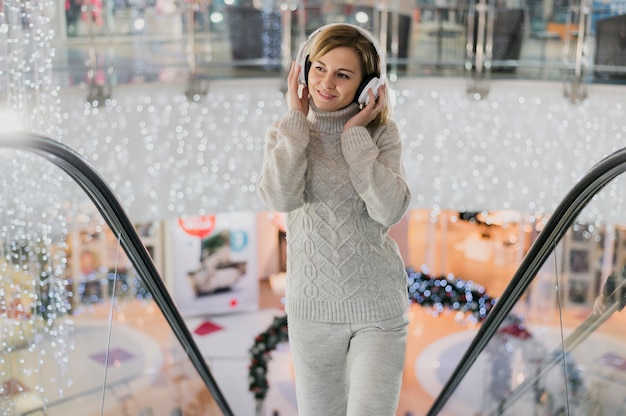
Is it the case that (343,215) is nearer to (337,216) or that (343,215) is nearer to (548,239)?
(337,216)

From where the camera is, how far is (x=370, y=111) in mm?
1886

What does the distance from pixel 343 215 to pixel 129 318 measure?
7.10 ft

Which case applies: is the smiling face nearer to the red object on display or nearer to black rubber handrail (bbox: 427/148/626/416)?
black rubber handrail (bbox: 427/148/626/416)

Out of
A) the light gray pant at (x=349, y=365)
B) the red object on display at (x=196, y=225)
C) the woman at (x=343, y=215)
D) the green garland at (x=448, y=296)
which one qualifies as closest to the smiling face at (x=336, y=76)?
the woman at (x=343, y=215)

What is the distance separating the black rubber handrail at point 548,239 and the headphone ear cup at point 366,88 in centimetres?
57

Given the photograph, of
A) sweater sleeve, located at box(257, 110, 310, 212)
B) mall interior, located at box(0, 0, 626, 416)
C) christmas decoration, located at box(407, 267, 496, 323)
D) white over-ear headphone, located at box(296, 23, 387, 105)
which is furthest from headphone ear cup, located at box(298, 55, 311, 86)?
christmas decoration, located at box(407, 267, 496, 323)

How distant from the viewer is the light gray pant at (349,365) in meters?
1.84

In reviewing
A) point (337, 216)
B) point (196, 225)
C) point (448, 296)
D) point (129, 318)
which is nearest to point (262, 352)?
point (448, 296)

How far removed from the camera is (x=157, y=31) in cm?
611

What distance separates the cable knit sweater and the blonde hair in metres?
0.11

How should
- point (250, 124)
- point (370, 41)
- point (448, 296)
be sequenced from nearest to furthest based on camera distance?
point (370, 41) < point (250, 124) < point (448, 296)

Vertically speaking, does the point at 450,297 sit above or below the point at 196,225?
below

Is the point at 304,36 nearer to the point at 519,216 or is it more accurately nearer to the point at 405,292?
the point at 405,292

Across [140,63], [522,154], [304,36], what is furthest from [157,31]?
[522,154]
